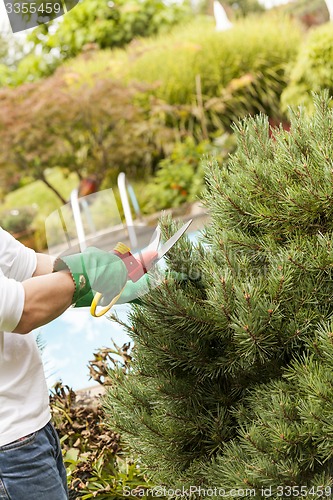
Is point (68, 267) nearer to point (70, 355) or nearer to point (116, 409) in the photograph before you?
point (116, 409)

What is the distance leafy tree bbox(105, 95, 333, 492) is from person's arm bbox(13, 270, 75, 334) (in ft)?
0.52

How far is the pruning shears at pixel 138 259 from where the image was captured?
1.10 meters

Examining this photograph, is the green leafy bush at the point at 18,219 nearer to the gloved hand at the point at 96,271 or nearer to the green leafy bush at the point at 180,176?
the green leafy bush at the point at 180,176

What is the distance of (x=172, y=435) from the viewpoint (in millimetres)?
1234

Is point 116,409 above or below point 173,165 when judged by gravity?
above

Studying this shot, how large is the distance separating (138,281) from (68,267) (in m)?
0.13

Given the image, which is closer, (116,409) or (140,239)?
(116,409)

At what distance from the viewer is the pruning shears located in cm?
110

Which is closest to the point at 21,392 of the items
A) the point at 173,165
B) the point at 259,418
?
the point at 259,418

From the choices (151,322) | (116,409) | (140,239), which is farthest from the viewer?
(140,239)

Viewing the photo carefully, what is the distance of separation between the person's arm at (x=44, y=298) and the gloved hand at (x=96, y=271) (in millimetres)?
16

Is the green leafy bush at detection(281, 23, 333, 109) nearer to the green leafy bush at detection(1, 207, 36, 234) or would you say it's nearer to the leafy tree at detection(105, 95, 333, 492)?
the green leafy bush at detection(1, 207, 36, 234)

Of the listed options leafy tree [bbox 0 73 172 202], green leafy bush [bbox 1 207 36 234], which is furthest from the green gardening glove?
green leafy bush [bbox 1 207 36 234]

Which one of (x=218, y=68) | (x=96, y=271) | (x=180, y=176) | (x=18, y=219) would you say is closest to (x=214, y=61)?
(x=218, y=68)
